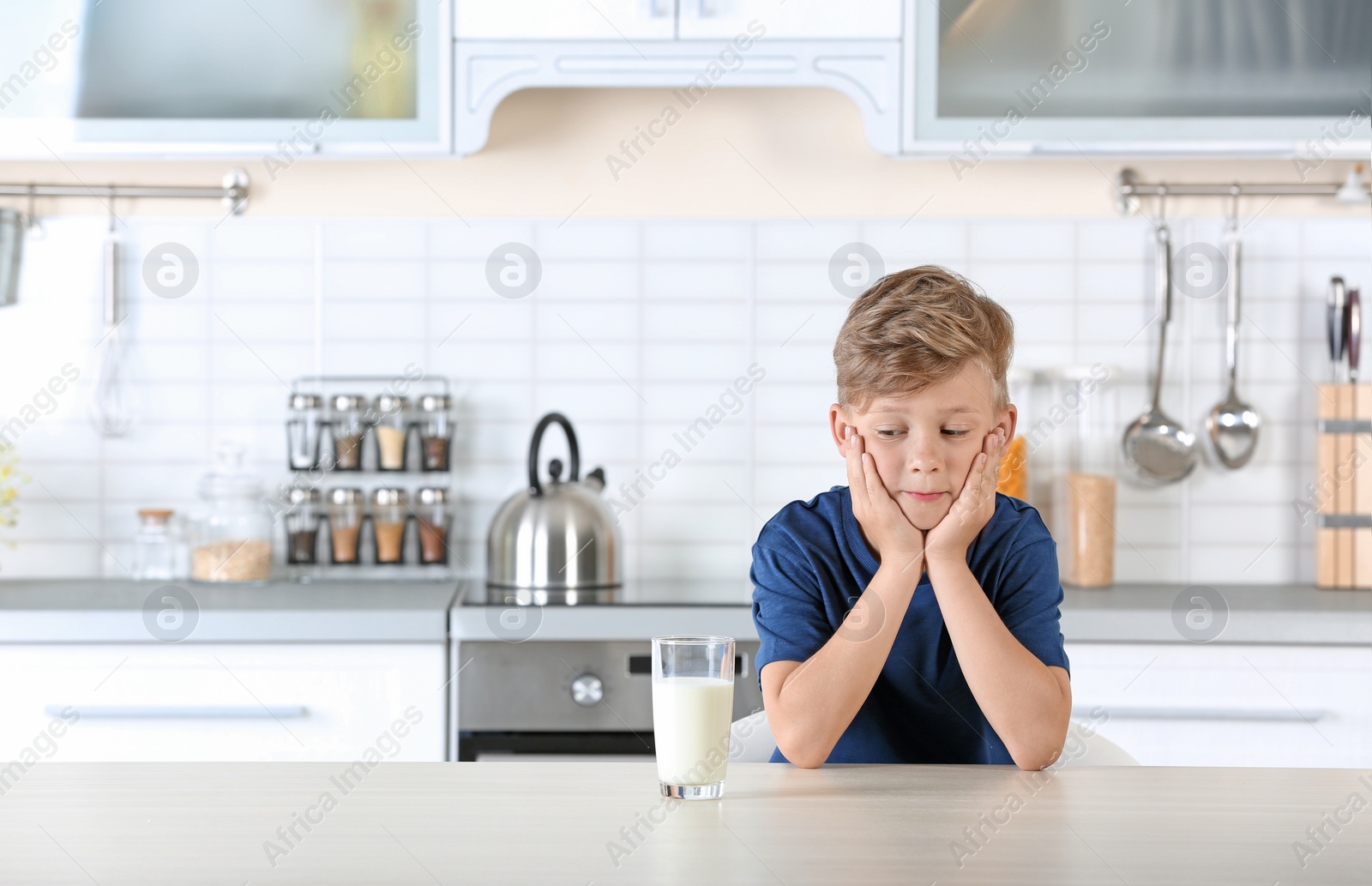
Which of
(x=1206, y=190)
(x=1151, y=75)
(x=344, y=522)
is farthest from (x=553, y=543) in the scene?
(x=1206, y=190)

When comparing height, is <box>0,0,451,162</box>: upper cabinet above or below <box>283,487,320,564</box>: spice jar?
above

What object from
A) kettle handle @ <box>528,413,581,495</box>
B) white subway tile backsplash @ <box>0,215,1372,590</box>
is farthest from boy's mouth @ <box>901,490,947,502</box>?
white subway tile backsplash @ <box>0,215,1372,590</box>

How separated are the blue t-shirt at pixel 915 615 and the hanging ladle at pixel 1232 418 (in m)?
1.18

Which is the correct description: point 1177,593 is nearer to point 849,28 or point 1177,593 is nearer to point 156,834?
point 849,28

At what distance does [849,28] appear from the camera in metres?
1.81

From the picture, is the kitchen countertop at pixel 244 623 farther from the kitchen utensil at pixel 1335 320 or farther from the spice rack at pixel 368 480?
the kitchen utensil at pixel 1335 320

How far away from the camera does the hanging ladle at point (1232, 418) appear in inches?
81.0

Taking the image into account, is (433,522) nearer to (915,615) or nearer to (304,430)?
(304,430)

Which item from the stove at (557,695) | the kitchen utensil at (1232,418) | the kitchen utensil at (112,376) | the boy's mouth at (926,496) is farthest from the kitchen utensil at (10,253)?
the kitchen utensil at (1232,418)

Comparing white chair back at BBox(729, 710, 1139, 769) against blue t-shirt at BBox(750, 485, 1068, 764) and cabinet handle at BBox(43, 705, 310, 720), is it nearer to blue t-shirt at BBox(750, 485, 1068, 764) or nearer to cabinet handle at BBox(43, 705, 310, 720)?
blue t-shirt at BBox(750, 485, 1068, 764)

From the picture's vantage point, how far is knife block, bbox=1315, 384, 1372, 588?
77.4 inches

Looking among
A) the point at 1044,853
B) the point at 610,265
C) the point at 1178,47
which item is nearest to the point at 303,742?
the point at 610,265

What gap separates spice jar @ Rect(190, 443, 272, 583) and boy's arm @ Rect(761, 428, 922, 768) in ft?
3.98

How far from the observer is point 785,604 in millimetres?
1005
